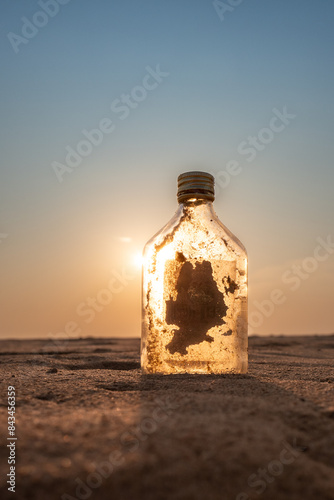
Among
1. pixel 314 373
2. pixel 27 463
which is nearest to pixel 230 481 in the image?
pixel 27 463

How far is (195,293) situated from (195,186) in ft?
1.98

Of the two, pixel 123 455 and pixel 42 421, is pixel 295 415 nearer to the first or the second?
pixel 123 455

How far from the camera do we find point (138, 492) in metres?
0.78

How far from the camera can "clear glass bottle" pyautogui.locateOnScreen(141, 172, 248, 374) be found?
205cm

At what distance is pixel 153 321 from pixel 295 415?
1.08 metres
